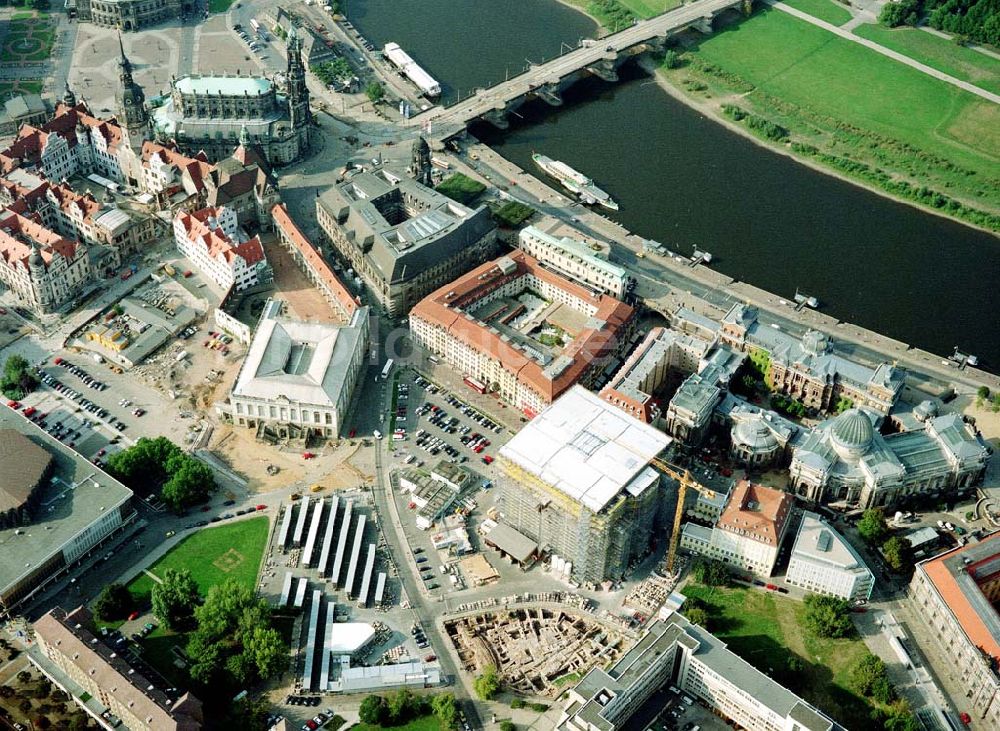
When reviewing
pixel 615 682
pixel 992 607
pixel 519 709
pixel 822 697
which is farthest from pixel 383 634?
pixel 992 607

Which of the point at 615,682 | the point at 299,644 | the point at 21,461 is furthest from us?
the point at 21,461

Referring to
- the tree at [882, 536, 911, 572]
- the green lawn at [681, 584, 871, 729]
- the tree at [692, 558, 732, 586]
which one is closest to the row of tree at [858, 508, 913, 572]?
the tree at [882, 536, 911, 572]

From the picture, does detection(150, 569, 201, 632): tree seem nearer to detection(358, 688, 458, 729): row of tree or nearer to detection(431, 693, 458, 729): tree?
detection(358, 688, 458, 729): row of tree

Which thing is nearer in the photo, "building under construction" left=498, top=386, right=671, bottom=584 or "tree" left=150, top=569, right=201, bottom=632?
"tree" left=150, top=569, right=201, bottom=632

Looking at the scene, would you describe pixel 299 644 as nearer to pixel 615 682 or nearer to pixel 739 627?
pixel 615 682

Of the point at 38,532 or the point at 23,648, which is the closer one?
the point at 23,648
